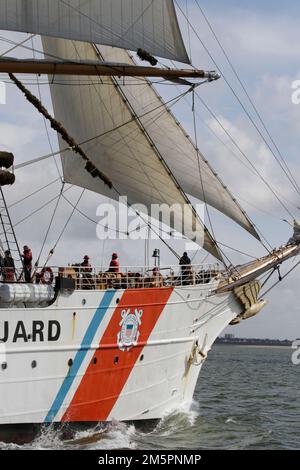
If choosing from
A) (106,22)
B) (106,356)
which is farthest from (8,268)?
(106,22)

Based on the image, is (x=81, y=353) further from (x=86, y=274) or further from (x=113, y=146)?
(x=113, y=146)

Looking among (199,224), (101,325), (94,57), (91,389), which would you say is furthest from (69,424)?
(94,57)

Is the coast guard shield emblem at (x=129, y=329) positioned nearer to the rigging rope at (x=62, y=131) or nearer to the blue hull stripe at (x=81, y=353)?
the blue hull stripe at (x=81, y=353)

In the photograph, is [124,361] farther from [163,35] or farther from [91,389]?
[163,35]

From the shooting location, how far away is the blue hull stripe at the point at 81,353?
22.3m

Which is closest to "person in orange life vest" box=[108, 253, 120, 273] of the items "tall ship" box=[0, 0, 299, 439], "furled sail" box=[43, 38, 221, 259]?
"tall ship" box=[0, 0, 299, 439]

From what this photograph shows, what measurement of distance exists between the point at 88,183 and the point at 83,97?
2624mm

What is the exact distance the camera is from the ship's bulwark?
21531mm

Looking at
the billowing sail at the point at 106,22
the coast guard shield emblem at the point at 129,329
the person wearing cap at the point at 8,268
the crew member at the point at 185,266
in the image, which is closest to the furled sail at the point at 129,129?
the crew member at the point at 185,266

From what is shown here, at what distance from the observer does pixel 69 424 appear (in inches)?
896

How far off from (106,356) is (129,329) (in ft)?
3.22

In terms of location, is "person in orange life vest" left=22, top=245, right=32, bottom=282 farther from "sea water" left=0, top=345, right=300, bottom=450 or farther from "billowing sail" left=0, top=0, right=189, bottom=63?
"billowing sail" left=0, top=0, right=189, bottom=63

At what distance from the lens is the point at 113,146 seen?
94.1 feet

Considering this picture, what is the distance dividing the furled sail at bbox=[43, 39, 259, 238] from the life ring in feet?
20.6
